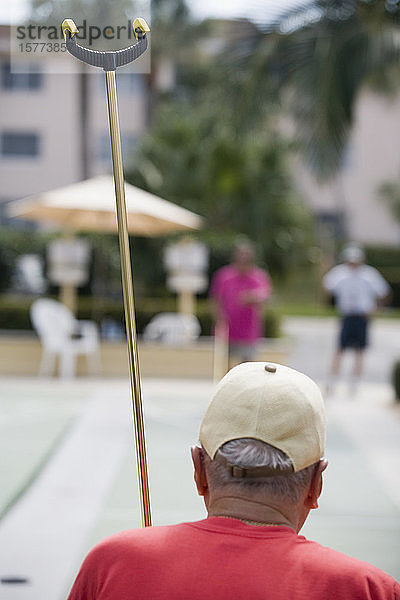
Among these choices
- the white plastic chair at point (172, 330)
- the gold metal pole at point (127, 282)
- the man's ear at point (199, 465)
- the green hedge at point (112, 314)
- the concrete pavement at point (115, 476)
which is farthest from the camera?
the green hedge at point (112, 314)

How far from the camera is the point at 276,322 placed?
13352 millimetres

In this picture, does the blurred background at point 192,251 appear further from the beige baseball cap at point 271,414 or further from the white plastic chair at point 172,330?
the beige baseball cap at point 271,414

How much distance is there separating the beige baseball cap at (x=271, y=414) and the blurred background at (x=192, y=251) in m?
1.71

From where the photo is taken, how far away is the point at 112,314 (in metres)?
13.6

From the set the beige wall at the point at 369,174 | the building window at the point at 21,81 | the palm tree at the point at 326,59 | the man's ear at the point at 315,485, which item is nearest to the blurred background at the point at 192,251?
the palm tree at the point at 326,59

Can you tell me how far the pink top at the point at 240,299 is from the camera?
905cm

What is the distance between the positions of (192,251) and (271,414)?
1174cm

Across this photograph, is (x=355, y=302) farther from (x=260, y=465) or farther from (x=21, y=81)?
(x=21, y=81)

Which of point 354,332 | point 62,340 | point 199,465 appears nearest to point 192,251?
point 62,340

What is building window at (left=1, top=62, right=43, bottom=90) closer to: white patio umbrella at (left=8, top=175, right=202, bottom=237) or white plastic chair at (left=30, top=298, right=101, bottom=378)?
white patio umbrella at (left=8, top=175, right=202, bottom=237)

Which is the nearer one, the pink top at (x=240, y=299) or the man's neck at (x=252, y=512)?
the man's neck at (x=252, y=512)

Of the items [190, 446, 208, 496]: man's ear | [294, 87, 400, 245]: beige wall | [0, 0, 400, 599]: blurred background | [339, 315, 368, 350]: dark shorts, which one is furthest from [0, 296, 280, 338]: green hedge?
[294, 87, 400, 245]: beige wall

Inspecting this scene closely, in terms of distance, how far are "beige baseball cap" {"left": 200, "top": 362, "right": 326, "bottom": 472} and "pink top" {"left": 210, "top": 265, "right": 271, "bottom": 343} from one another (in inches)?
292

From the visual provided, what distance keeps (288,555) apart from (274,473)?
0.14 metres
